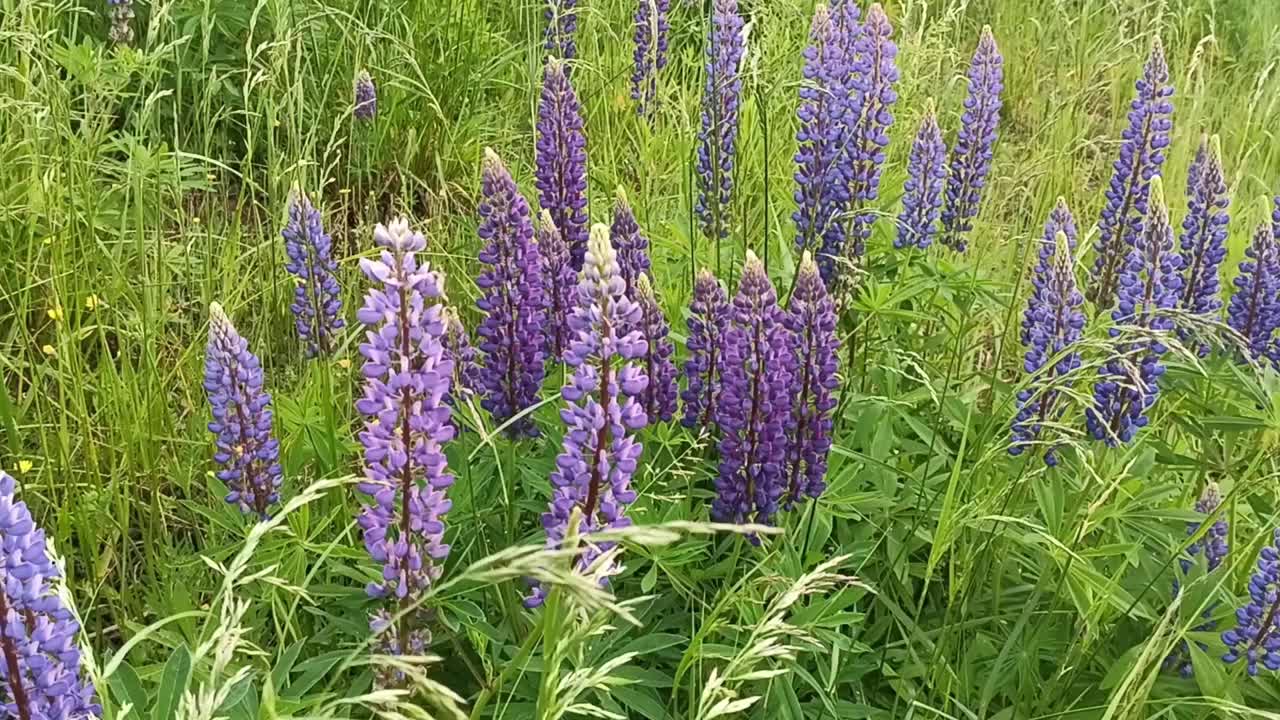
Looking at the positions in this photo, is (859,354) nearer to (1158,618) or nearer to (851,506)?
(851,506)

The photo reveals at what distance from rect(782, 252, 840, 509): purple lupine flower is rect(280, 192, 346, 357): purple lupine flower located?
0.94m

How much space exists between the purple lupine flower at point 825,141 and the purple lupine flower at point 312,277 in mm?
1035

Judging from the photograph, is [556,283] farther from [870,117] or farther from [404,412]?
[870,117]

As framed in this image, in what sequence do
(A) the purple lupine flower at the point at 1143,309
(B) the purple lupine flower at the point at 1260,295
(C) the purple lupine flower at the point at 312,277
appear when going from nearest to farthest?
(A) the purple lupine flower at the point at 1143,309 → (C) the purple lupine flower at the point at 312,277 → (B) the purple lupine flower at the point at 1260,295

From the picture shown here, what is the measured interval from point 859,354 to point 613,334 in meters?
1.29

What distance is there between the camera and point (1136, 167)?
8.87 ft

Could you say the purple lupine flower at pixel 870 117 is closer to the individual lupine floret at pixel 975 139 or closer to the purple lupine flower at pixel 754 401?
the individual lupine floret at pixel 975 139

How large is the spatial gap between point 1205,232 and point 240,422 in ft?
6.69

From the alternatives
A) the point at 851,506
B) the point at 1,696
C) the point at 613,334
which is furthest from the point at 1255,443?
the point at 1,696

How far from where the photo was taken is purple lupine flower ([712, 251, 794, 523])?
187cm

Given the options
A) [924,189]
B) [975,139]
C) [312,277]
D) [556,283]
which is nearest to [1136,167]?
[975,139]

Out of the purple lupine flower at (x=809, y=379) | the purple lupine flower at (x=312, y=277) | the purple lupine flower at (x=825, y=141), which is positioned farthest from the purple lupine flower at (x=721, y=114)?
the purple lupine flower at (x=312, y=277)

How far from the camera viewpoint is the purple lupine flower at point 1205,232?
249 centimetres

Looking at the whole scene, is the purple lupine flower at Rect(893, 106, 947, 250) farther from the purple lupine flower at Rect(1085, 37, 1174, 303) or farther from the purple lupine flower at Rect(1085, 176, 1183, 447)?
the purple lupine flower at Rect(1085, 176, 1183, 447)
